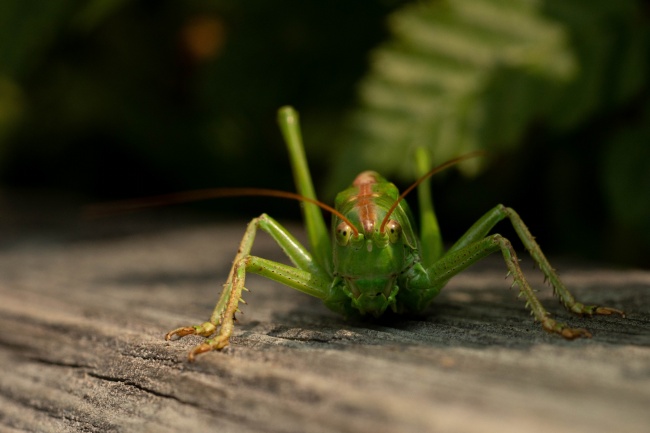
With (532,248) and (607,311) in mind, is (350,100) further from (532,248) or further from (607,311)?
(607,311)

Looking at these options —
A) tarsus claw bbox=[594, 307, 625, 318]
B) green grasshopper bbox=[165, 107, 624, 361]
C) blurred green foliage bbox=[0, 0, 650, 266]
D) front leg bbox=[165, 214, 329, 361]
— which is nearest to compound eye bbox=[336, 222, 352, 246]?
green grasshopper bbox=[165, 107, 624, 361]

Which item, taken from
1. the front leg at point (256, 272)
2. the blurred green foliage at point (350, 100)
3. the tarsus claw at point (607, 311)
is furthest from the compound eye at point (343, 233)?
the blurred green foliage at point (350, 100)

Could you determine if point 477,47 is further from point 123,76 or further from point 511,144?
point 123,76

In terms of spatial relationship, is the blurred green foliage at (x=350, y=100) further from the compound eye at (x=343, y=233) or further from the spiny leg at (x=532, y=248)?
the compound eye at (x=343, y=233)

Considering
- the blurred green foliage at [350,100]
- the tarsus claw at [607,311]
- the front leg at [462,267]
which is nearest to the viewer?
the tarsus claw at [607,311]

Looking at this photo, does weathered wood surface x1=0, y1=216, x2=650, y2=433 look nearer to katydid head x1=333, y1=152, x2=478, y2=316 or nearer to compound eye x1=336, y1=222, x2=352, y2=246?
katydid head x1=333, y1=152, x2=478, y2=316

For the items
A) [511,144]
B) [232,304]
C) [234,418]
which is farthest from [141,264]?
[234,418]

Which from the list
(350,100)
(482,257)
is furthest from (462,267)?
(350,100)
